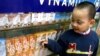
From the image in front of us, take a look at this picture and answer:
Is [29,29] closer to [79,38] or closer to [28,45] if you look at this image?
[28,45]

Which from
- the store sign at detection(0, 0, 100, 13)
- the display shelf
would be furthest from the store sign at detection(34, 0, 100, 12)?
the display shelf

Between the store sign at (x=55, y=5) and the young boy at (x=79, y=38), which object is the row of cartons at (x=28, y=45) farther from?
the store sign at (x=55, y=5)

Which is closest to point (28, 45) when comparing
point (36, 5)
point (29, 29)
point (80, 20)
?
point (29, 29)

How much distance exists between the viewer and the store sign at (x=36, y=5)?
1.20 m

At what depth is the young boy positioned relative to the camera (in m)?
1.54

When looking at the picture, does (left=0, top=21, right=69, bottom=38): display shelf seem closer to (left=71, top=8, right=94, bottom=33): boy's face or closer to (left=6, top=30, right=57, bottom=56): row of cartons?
(left=6, top=30, right=57, bottom=56): row of cartons

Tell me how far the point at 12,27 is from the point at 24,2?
151 mm

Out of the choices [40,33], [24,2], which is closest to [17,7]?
[24,2]

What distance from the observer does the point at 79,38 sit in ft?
5.34

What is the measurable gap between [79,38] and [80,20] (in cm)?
16

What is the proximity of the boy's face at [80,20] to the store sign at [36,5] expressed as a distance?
145mm

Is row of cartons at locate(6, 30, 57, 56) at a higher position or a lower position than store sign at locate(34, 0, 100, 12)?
lower

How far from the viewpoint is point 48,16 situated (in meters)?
1.54

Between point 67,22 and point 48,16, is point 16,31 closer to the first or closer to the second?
point 48,16
